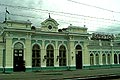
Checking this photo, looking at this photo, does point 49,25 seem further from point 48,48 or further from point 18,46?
point 18,46

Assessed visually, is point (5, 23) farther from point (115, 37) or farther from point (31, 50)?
point (115, 37)

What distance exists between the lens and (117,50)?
56.1 meters

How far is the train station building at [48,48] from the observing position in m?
39.1

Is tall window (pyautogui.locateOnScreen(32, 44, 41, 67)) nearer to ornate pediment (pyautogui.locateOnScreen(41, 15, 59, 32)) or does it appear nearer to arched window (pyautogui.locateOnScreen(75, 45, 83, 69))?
ornate pediment (pyautogui.locateOnScreen(41, 15, 59, 32))

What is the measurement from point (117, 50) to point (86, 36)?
→ 10.8 metres

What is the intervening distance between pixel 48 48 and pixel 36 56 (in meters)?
2.84

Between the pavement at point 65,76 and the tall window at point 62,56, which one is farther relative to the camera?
the tall window at point 62,56

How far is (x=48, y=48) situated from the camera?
43.8 metres

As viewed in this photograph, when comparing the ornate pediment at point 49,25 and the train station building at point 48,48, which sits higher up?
the ornate pediment at point 49,25

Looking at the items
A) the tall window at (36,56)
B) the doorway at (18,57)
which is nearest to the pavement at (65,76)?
the doorway at (18,57)

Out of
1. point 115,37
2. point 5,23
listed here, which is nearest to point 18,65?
point 5,23

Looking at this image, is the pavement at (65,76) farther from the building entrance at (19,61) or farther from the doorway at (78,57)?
the doorway at (78,57)

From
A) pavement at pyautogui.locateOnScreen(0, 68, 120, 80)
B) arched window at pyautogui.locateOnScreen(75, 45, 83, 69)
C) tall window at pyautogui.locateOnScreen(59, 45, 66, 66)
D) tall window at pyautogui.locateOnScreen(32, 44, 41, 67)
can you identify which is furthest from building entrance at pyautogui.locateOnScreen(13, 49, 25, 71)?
arched window at pyautogui.locateOnScreen(75, 45, 83, 69)

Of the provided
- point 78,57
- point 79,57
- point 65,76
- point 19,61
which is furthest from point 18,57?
point 65,76
